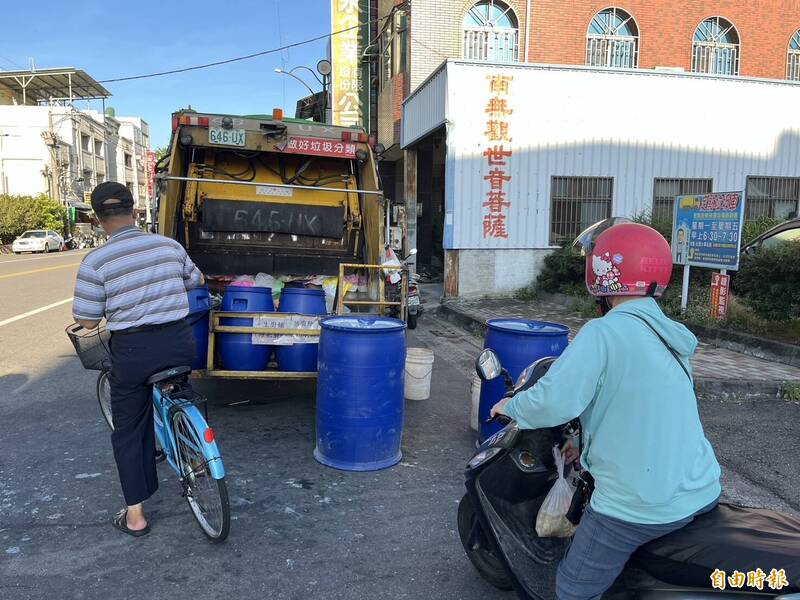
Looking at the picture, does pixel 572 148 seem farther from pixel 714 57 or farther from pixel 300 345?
pixel 714 57

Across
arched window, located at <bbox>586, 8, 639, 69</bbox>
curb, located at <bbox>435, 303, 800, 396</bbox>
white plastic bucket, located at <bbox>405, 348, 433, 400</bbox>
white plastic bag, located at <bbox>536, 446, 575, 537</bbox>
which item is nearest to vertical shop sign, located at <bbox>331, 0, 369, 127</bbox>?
arched window, located at <bbox>586, 8, 639, 69</bbox>

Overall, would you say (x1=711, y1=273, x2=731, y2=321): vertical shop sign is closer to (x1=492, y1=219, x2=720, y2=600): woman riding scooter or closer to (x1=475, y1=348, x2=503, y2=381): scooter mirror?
(x1=475, y1=348, x2=503, y2=381): scooter mirror

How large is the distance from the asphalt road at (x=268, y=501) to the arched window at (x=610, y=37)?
15760mm

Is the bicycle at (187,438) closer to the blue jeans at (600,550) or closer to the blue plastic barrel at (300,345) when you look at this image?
the blue plastic barrel at (300,345)

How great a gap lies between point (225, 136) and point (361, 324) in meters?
3.18

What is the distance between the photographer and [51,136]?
46.3m

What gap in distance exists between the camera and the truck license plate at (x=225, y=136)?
21.2 feet

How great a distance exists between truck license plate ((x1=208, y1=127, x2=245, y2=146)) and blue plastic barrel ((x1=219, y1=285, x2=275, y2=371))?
199 centimetres

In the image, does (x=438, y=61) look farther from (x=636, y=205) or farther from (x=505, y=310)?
(x=505, y=310)

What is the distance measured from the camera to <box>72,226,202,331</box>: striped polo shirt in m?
3.30

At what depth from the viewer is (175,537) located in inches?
135

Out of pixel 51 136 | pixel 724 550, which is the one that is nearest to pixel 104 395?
pixel 724 550

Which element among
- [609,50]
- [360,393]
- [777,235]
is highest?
[609,50]

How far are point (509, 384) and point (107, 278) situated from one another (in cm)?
219
